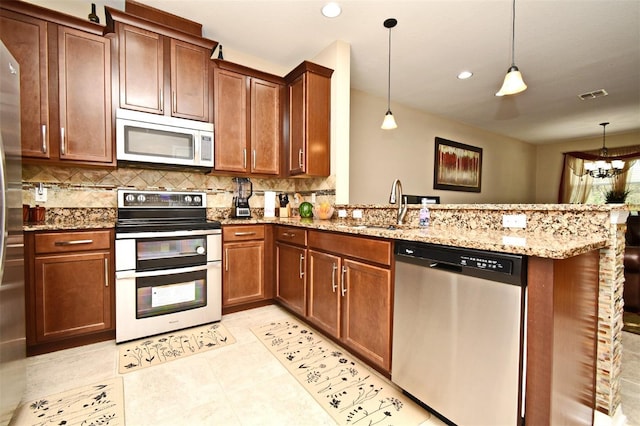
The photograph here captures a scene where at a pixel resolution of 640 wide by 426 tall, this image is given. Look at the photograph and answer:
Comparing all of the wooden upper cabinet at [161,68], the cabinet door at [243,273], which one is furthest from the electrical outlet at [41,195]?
the cabinet door at [243,273]

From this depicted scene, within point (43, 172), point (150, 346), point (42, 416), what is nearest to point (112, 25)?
point (43, 172)

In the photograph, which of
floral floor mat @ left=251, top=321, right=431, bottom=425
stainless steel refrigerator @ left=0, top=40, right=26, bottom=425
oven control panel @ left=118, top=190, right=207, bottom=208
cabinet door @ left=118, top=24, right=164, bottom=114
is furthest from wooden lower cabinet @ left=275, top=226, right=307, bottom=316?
stainless steel refrigerator @ left=0, top=40, right=26, bottom=425

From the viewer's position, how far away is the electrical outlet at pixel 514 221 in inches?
65.7

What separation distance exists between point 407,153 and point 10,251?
4.75m

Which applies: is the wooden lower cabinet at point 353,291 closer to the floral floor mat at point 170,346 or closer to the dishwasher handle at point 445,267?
the dishwasher handle at point 445,267

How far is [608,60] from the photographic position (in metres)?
3.41

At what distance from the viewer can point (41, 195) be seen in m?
2.44

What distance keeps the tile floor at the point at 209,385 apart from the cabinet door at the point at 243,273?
2.03 feet

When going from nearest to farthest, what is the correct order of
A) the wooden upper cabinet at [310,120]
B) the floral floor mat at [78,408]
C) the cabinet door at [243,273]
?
the floral floor mat at [78,408]
the cabinet door at [243,273]
the wooden upper cabinet at [310,120]

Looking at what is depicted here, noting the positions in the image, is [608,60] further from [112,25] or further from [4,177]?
[4,177]

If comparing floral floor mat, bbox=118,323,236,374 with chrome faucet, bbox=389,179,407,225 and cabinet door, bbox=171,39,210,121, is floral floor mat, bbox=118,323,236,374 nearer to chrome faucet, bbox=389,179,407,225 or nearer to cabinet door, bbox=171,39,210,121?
chrome faucet, bbox=389,179,407,225

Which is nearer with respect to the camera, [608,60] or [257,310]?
[257,310]

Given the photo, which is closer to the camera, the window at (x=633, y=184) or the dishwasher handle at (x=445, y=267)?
the dishwasher handle at (x=445, y=267)

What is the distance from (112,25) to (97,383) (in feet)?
8.91
